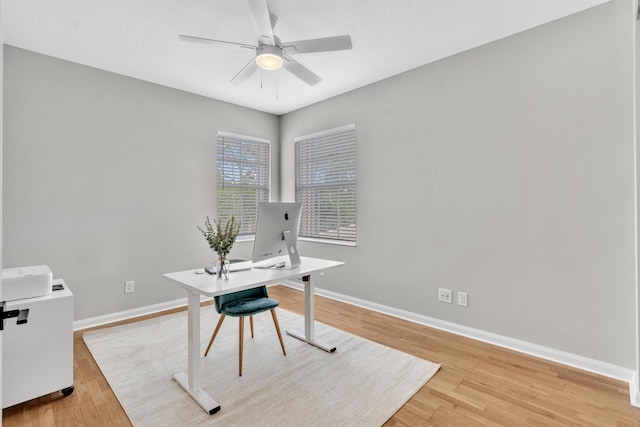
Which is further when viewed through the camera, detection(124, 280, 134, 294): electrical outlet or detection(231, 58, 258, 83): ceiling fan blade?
detection(124, 280, 134, 294): electrical outlet

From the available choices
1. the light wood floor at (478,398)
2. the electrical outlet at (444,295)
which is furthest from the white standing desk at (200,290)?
the electrical outlet at (444,295)

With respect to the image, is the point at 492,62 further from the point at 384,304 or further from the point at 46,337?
the point at 46,337

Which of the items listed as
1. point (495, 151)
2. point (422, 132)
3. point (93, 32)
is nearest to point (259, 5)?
point (93, 32)

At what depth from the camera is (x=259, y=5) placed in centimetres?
208

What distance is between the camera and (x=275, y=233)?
254 cm

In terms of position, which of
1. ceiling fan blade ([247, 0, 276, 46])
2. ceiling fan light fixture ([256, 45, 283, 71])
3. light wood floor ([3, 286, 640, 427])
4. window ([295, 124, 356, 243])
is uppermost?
ceiling fan blade ([247, 0, 276, 46])

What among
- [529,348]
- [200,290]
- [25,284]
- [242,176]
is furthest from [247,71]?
[529,348]

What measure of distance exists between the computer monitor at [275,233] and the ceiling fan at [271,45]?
110 centimetres

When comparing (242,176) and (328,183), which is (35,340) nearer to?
(242,176)

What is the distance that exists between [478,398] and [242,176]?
3.63 metres

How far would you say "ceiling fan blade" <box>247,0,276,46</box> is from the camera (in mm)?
2076

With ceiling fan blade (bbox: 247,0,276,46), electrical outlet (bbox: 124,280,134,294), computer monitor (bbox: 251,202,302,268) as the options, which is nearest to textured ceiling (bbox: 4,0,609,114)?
ceiling fan blade (bbox: 247,0,276,46)

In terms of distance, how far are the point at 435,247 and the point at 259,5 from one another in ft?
8.16

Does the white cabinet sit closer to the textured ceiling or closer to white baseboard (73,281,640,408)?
white baseboard (73,281,640,408)
